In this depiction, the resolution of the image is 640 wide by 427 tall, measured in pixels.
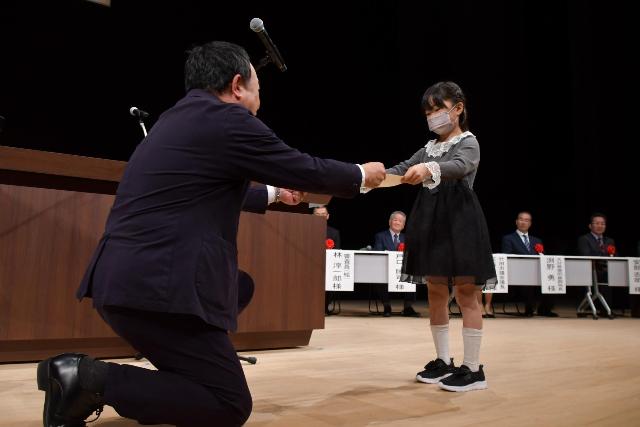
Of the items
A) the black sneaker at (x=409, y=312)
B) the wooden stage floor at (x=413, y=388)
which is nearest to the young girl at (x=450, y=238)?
the wooden stage floor at (x=413, y=388)

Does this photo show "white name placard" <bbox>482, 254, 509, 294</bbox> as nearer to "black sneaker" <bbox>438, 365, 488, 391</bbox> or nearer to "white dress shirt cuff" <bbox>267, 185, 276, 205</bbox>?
"black sneaker" <bbox>438, 365, 488, 391</bbox>

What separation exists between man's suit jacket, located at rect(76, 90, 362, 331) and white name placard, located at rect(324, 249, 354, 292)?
398 centimetres

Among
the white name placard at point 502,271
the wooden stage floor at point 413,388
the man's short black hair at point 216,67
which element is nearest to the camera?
the man's short black hair at point 216,67

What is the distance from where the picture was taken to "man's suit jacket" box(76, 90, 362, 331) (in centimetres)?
118

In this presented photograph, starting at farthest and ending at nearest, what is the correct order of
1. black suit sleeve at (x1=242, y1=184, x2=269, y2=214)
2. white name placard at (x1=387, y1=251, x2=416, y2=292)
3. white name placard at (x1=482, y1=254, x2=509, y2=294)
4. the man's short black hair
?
white name placard at (x1=482, y1=254, x2=509, y2=294)
white name placard at (x1=387, y1=251, x2=416, y2=292)
black suit sleeve at (x1=242, y1=184, x2=269, y2=214)
the man's short black hair

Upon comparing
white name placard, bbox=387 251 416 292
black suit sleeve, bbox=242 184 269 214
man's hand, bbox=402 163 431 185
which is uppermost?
man's hand, bbox=402 163 431 185

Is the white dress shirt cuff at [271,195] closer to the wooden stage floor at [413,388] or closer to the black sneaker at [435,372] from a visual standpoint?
the wooden stage floor at [413,388]

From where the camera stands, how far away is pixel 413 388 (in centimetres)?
206

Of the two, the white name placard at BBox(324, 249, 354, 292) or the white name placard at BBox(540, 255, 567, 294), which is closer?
the white name placard at BBox(324, 249, 354, 292)

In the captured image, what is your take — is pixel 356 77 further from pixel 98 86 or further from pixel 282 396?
pixel 282 396

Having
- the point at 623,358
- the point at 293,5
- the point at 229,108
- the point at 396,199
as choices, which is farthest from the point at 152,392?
the point at 396,199

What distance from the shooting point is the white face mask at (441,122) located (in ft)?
7.19

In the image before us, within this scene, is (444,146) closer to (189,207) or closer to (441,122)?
(441,122)

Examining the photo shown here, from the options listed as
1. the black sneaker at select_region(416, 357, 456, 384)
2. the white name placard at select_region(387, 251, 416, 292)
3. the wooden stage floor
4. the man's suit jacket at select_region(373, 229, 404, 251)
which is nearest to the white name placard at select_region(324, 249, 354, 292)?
the white name placard at select_region(387, 251, 416, 292)
